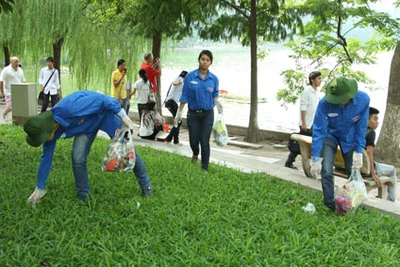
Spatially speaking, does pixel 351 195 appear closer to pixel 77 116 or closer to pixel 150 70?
pixel 77 116

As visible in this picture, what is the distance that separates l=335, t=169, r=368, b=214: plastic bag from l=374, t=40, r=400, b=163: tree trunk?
18.0ft

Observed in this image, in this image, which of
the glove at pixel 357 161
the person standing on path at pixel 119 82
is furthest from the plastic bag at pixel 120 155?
the person standing on path at pixel 119 82

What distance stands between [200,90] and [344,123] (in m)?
2.11

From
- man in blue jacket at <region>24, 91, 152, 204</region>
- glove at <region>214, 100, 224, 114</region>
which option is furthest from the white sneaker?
glove at <region>214, 100, 224, 114</region>

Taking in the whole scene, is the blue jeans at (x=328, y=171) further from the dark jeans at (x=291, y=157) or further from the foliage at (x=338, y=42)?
the foliage at (x=338, y=42)

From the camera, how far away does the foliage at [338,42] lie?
11258 mm

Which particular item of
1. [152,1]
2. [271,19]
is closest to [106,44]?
[152,1]

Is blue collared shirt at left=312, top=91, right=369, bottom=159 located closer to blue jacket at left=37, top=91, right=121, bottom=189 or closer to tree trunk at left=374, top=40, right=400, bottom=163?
blue jacket at left=37, top=91, right=121, bottom=189

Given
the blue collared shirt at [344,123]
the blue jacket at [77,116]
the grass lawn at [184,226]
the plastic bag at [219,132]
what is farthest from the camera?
the plastic bag at [219,132]

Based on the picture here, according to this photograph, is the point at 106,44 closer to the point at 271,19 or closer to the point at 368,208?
the point at 271,19

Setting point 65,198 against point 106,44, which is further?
point 106,44

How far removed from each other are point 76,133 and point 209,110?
7.17ft

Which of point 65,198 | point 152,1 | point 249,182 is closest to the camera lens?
point 65,198

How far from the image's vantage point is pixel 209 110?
6594 millimetres
